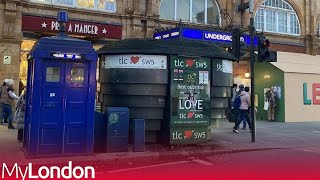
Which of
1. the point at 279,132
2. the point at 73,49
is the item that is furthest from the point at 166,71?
the point at 279,132

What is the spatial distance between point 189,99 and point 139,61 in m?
1.70

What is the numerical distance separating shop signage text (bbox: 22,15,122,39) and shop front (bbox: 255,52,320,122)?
8172 mm

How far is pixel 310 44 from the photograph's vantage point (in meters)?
24.2

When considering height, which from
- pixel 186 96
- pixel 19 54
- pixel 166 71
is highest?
pixel 19 54

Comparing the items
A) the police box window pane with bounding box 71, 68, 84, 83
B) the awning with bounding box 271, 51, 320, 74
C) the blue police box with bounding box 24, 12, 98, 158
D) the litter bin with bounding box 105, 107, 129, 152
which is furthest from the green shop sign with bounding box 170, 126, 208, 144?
the awning with bounding box 271, 51, 320, 74

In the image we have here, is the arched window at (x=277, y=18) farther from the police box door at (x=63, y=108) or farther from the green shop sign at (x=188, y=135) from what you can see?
the police box door at (x=63, y=108)

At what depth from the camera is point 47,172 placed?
689 cm

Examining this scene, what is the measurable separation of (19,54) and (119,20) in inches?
201

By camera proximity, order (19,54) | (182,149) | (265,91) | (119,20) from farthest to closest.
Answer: (265,91) < (119,20) < (19,54) < (182,149)

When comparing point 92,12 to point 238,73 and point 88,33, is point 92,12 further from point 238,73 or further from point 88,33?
point 238,73

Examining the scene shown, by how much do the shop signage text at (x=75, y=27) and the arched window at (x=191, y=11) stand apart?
335cm

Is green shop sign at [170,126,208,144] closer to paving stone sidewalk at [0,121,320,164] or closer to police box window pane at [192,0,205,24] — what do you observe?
paving stone sidewalk at [0,121,320,164]

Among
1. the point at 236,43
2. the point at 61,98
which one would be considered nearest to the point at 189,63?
the point at 236,43

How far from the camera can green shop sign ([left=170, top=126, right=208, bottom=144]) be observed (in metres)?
9.73
